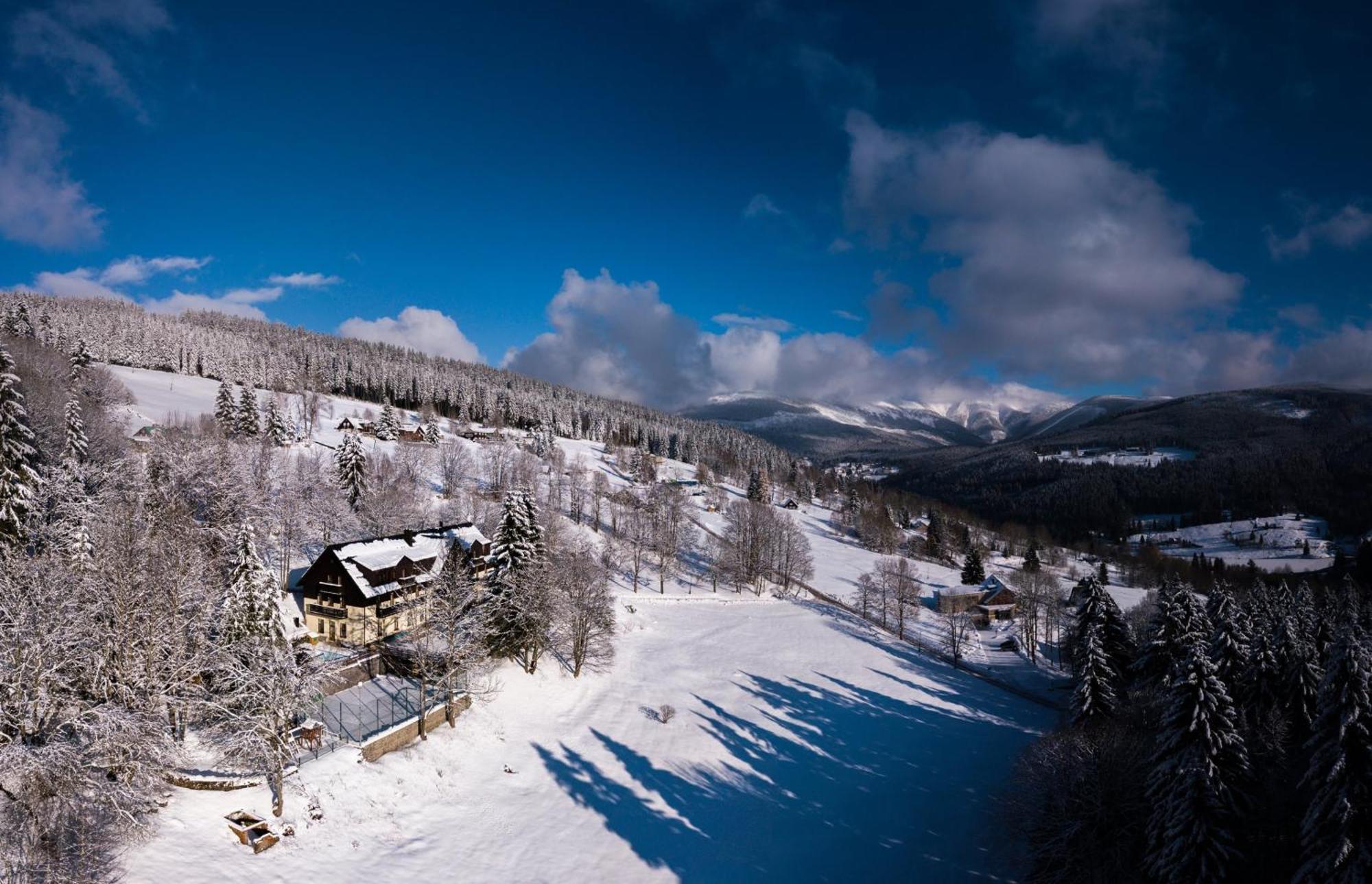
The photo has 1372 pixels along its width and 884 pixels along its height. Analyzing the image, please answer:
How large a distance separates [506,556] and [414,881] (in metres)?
21.4

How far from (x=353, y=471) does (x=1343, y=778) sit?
257 ft

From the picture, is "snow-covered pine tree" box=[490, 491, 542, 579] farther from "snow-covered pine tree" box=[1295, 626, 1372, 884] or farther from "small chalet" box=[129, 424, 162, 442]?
"small chalet" box=[129, 424, 162, 442]

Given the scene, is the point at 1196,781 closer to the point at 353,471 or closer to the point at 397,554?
the point at 397,554

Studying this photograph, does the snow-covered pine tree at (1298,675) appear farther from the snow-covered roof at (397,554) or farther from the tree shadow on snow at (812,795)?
the snow-covered roof at (397,554)

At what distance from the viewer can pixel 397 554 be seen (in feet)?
149

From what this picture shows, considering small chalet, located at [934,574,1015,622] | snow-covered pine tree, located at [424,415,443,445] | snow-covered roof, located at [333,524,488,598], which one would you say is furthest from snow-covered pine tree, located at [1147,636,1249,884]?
snow-covered pine tree, located at [424,415,443,445]

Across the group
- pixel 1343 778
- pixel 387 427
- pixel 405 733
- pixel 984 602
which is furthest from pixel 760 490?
pixel 1343 778

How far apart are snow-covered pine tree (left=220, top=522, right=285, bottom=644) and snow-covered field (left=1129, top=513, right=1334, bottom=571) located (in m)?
186

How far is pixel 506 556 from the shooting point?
41.1m

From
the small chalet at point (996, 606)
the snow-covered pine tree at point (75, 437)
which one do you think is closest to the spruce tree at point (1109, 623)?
the small chalet at point (996, 606)

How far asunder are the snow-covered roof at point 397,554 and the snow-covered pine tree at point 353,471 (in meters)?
22.9

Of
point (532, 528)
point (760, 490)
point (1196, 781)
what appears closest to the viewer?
point (1196, 781)

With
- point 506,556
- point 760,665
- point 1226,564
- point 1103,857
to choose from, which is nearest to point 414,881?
point 506,556

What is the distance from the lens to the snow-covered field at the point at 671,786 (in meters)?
22.3
